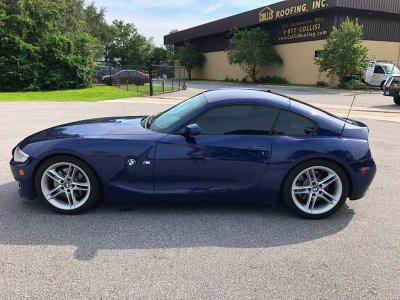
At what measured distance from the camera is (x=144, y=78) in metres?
27.6

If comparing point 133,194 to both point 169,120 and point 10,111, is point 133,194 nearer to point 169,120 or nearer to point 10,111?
point 169,120

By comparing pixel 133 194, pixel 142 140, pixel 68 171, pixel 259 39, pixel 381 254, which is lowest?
pixel 381 254

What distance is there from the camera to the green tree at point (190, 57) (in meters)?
49.4

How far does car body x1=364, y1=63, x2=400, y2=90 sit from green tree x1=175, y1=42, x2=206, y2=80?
28514 mm

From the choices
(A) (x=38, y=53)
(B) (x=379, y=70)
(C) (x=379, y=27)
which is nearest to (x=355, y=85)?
(B) (x=379, y=70)

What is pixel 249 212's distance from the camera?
3980mm

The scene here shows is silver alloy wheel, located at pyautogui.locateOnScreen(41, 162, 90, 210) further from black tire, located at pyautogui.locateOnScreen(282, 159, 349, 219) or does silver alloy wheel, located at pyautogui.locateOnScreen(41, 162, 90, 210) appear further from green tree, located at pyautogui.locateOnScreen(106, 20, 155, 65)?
green tree, located at pyautogui.locateOnScreen(106, 20, 155, 65)

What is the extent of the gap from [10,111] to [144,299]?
1245 cm

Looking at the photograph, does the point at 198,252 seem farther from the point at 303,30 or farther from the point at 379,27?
the point at 379,27

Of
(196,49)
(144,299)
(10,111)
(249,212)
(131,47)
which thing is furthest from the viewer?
(131,47)

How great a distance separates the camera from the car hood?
3.79 metres

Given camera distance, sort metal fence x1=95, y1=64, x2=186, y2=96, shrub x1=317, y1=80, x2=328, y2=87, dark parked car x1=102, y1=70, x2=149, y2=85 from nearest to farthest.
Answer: metal fence x1=95, y1=64, x2=186, y2=96
dark parked car x1=102, y1=70, x2=149, y2=85
shrub x1=317, y1=80, x2=328, y2=87

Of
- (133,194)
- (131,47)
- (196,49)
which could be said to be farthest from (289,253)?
(131,47)

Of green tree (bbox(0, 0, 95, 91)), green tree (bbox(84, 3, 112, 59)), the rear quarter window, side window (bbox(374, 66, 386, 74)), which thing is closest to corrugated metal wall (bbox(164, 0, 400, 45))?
side window (bbox(374, 66, 386, 74))
